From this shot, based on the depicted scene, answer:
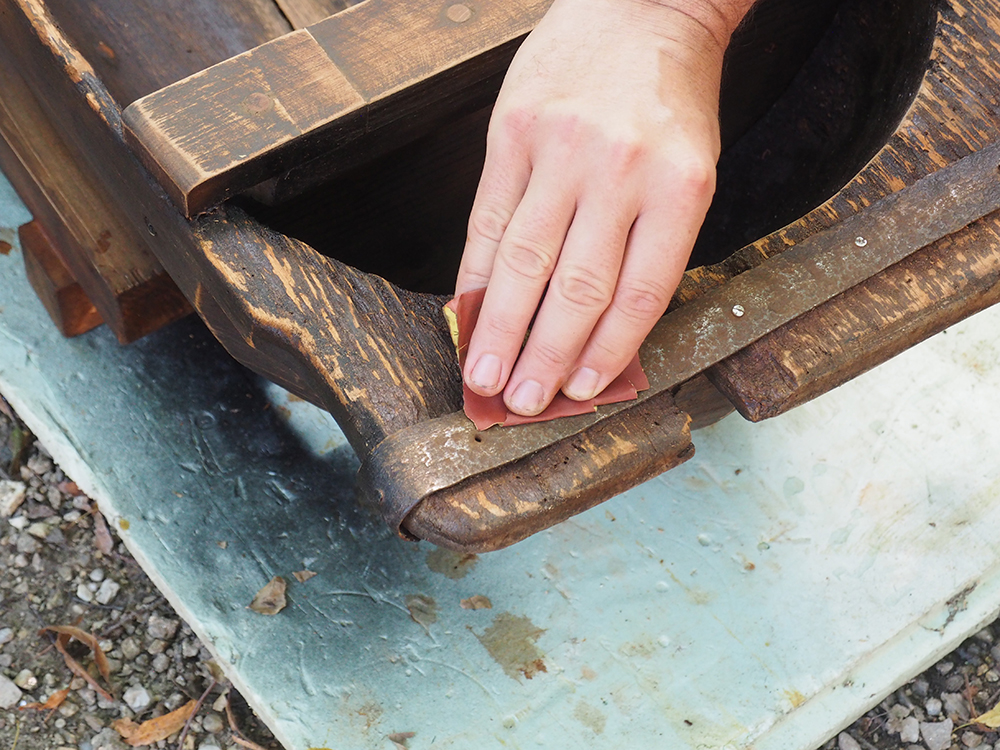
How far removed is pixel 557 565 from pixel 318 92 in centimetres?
100

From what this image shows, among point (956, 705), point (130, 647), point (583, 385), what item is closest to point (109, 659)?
point (130, 647)

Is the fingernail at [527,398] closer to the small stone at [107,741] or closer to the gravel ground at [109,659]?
the gravel ground at [109,659]

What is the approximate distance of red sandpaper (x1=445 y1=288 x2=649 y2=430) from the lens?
0.94 m

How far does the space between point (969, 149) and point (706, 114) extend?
351 millimetres

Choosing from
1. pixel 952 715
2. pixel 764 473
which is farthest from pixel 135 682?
pixel 952 715

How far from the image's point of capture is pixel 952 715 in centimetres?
183

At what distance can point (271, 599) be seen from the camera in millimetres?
1605

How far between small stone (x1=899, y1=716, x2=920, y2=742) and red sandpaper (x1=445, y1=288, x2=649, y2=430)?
1.26 meters

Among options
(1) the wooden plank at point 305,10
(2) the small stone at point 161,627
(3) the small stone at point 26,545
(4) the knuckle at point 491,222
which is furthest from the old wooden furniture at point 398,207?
(3) the small stone at point 26,545

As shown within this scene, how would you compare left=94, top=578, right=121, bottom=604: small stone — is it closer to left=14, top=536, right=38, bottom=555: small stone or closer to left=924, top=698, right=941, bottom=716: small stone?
left=14, top=536, right=38, bottom=555: small stone

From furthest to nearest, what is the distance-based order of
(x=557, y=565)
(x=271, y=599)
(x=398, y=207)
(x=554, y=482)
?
(x=557, y=565), (x=271, y=599), (x=398, y=207), (x=554, y=482)

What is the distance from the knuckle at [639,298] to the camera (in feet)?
3.10

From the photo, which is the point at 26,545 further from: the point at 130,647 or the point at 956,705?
the point at 956,705

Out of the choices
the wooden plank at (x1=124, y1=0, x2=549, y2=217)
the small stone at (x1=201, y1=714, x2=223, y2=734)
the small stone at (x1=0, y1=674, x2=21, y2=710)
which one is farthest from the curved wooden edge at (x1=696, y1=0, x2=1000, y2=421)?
the small stone at (x1=0, y1=674, x2=21, y2=710)
